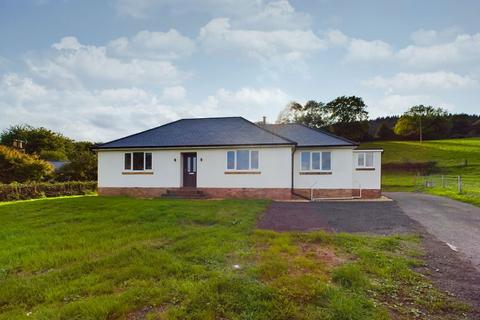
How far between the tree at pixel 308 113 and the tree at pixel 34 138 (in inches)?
1637

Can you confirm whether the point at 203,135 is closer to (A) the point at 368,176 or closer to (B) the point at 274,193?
(B) the point at 274,193

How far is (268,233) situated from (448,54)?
47.0 ft

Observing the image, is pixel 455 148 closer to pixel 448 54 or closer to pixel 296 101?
pixel 296 101

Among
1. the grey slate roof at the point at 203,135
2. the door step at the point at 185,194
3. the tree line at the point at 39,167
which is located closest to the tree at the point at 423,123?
the grey slate roof at the point at 203,135

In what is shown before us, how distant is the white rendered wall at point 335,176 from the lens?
1681cm

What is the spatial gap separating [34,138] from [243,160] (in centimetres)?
4846

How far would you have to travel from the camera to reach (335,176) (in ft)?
55.8

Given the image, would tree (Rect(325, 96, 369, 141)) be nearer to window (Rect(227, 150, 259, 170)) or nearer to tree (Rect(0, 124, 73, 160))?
window (Rect(227, 150, 259, 170))

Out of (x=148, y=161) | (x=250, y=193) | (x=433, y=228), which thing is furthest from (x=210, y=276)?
(x=148, y=161)

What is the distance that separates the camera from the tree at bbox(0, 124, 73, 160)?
4850cm

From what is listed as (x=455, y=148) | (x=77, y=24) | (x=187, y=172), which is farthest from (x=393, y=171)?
(x=77, y=24)

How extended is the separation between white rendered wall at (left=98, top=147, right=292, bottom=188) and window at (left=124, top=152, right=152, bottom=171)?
13.0 inches

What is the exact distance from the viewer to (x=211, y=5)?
12875 millimetres

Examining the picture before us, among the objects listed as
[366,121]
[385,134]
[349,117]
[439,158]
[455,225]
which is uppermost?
[349,117]
